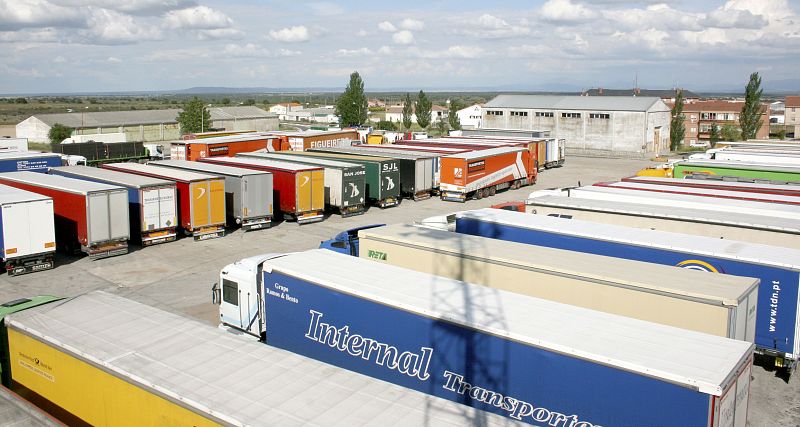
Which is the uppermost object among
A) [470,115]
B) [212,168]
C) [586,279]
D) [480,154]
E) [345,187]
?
[470,115]

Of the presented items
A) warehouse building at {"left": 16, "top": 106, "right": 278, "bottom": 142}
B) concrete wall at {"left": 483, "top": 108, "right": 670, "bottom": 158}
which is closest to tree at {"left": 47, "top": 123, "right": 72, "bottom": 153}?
warehouse building at {"left": 16, "top": 106, "right": 278, "bottom": 142}

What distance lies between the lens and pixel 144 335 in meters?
10.7

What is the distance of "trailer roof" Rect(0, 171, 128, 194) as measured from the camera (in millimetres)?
24861

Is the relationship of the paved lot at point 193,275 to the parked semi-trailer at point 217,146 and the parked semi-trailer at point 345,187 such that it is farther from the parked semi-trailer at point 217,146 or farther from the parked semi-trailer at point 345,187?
the parked semi-trailer at point 217,146

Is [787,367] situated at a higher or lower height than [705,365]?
lower

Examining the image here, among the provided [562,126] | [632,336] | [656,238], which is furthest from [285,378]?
[562,126]

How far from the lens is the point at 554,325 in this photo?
405 inches

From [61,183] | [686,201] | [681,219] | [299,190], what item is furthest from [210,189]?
[686,201]

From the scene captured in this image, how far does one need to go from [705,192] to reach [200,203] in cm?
2039

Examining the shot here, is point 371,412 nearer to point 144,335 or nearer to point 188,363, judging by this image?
point 188,363

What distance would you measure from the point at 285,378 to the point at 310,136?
47899mm

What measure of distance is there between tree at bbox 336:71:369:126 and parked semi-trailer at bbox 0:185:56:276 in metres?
66.9

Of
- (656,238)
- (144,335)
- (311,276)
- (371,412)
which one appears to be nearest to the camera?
(371,412)

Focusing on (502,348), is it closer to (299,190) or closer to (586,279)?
(586,279)
